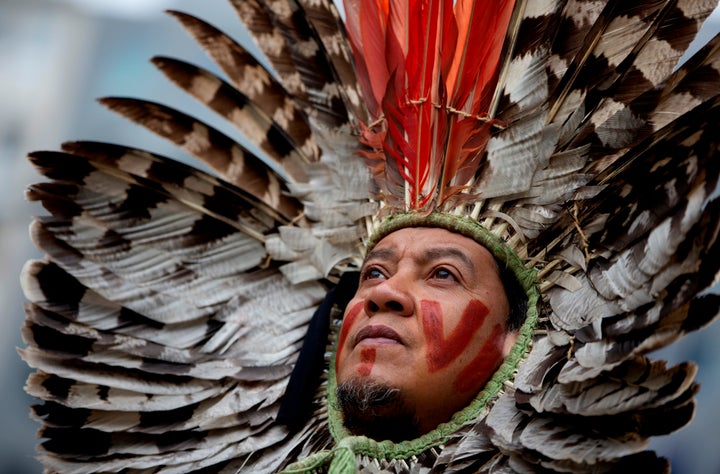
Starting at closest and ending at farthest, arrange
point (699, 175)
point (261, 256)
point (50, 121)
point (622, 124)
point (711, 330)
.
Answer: point (699, 175) < point (622, 124) < point (261, 256) < point (711, 330) < point (50, 121)

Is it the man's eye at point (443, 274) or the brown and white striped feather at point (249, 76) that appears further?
the brown and white striped feather at point (249, 76)

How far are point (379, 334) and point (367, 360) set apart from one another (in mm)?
70

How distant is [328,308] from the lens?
7.57 feet

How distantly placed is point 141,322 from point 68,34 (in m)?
2.63

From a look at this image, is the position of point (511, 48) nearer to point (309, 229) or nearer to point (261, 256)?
point (309, 229)

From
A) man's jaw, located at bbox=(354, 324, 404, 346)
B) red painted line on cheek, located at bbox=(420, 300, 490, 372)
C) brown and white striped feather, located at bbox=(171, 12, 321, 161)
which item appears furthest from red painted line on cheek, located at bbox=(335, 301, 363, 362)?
brown and white striped feather, located at bbox=(171, 12, 321, 161)

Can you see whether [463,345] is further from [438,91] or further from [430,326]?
[438,91]

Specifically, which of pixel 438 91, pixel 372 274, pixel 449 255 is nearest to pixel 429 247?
pixel 449 255

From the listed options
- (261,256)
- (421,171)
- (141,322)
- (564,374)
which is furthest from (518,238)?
(141,322)

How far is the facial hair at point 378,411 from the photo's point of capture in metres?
1.89

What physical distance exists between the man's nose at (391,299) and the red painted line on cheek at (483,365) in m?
0.20

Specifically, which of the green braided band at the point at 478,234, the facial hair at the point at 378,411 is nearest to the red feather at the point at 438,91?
the green braided band at the point at 478,234

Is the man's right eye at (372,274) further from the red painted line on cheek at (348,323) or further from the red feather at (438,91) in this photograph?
the red feather at (438,91)

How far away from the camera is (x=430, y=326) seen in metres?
1.95
